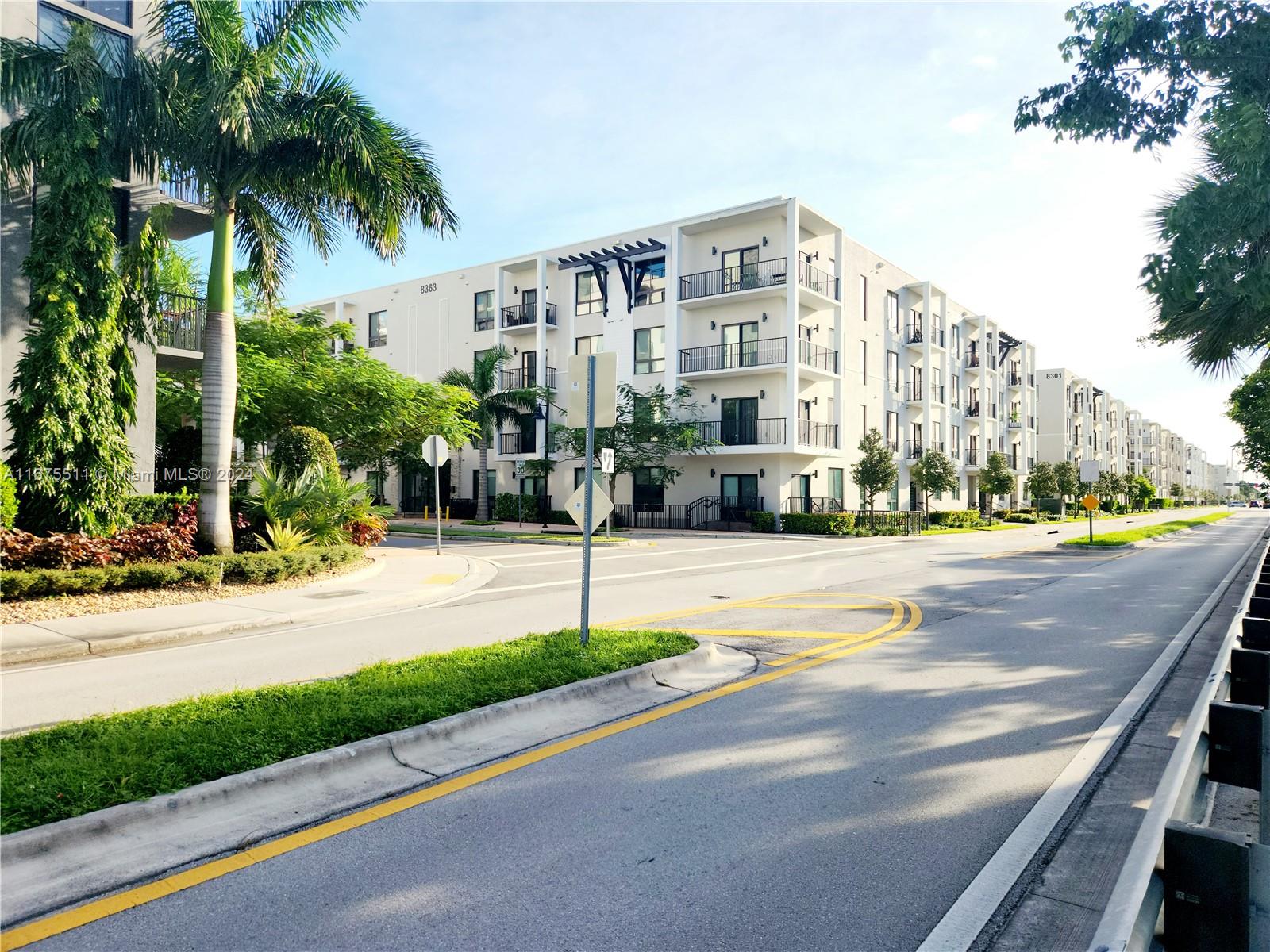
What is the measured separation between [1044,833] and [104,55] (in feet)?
56.8

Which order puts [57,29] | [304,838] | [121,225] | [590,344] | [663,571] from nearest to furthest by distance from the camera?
1. [304,838]
2. [57,29]
3. [121,225]
4. [663,571]
5. [590,344]

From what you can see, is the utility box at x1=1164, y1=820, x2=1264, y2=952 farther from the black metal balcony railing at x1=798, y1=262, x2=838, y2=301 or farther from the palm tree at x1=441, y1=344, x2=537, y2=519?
the palm tree at x1=441, y1=344, x2=537, y2=519

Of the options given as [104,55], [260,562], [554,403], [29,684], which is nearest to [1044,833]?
[29,684]

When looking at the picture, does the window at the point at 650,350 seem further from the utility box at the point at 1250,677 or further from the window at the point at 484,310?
the utility box at the point at 1250,677

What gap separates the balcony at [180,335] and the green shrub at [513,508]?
74.6 ft

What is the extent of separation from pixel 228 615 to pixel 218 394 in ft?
15.5

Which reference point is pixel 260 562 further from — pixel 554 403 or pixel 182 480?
pixel 554 403

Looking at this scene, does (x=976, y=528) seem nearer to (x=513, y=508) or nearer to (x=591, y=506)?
(x=513, y=508)

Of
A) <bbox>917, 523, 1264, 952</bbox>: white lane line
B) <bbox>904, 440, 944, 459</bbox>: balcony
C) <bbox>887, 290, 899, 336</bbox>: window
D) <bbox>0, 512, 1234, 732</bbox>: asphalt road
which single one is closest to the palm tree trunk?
<bbox>0, 512, 1234, 732</bbox>: asphalt road

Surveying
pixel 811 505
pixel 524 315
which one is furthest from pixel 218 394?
pixel 524 315

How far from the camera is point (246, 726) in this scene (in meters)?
4.94

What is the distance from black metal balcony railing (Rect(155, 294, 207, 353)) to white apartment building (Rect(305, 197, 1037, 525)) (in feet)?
60.0

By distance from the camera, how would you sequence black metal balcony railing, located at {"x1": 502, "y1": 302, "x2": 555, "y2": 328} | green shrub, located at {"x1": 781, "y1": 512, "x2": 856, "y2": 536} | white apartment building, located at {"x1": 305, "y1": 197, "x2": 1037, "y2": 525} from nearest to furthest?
green shrub, located at {"x1": 781, "y1": 512, "x2": 856, "y2": 536} < white apartment building, located at {"x1": 305, "y1": 197, "x2": 1037, "y2": 525} < black metal balcony railing, located at {"x1": 502, "y1": 302, "x2": 555, "y2": 328}

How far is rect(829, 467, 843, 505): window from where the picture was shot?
3778 cm
